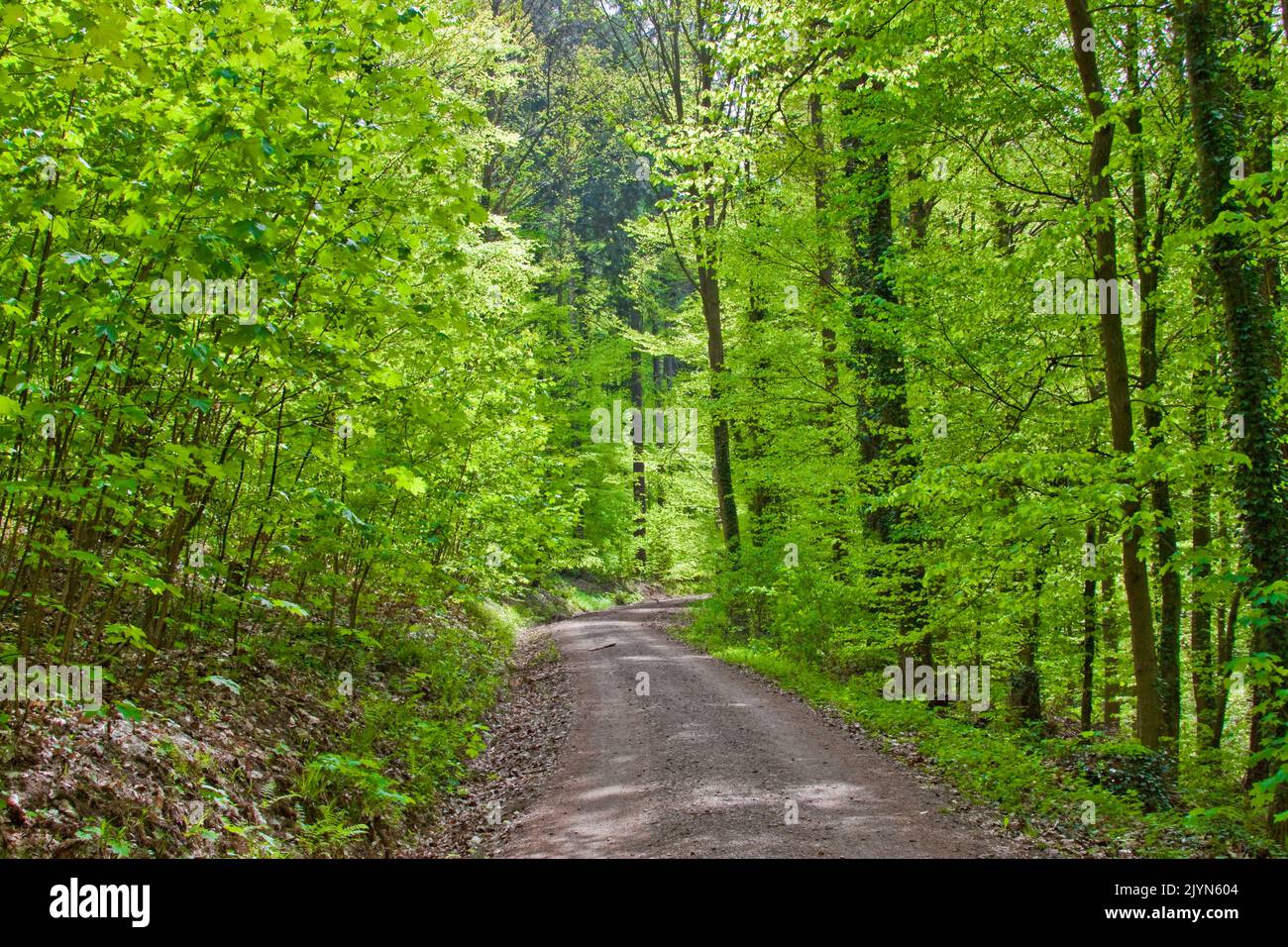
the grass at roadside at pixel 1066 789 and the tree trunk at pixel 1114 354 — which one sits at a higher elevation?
the tree trunk at pixel 1114 354

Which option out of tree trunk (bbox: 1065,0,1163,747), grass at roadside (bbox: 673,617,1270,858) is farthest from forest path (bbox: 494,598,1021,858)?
tree trunk (bbox: 1065,0,1163,747)

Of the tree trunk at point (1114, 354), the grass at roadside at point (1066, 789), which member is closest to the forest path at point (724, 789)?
the grass at roadside at point (1066, 789)

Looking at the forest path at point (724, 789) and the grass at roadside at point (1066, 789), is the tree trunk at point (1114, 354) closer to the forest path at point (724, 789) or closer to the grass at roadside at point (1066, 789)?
the grass at roadside at point (1066, 789)

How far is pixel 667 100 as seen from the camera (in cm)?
2120

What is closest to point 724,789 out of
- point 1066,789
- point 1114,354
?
point 1066,789

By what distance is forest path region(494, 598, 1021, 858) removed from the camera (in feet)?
20.2

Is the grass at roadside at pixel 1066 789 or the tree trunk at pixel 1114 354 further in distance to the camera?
the tree trunk at pixel 1114 354

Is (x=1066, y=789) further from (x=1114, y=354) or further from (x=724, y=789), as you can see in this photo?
(x=1114, y=354)

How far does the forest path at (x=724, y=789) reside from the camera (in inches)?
242

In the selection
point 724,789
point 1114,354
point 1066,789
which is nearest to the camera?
point 1066,789

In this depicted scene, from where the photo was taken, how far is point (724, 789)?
7520mm

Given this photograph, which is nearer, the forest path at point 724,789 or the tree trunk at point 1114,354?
the forest path at point 724,789
